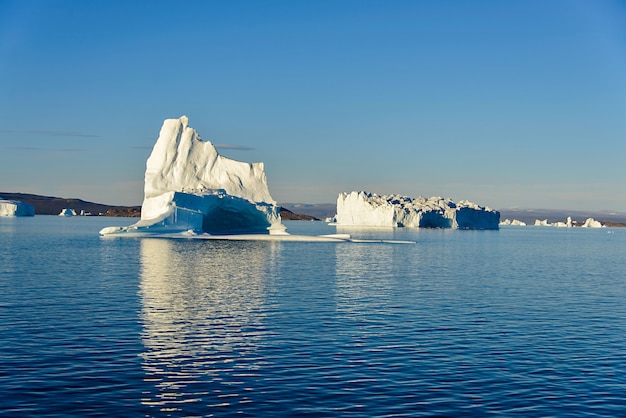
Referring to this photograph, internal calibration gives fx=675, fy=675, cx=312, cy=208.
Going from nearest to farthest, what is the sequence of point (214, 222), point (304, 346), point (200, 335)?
1. point (304, 346)
2. point (200, 335)
3. point (214, 222)

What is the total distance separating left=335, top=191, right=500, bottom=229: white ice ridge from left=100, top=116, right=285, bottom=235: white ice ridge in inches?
2199

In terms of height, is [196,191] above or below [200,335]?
→ above

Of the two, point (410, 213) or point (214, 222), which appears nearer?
point (214, 222)

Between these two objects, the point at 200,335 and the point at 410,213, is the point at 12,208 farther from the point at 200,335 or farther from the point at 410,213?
the point at 200,335

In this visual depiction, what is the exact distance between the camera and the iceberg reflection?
1083 cm

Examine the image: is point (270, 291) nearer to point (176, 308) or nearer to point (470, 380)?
point (176, 308)

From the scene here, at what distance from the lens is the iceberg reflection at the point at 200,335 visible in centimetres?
1083

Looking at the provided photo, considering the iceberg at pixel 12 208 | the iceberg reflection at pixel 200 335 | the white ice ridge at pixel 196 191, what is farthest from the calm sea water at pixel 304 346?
the iceberg at pixel 12 208

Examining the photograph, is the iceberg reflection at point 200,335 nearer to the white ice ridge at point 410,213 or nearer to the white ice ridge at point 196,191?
the white ice ridge at point 196,191

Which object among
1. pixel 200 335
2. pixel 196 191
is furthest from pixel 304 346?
pixel 196 191

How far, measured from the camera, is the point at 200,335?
15422 mm

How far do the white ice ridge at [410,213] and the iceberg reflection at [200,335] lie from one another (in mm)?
90909

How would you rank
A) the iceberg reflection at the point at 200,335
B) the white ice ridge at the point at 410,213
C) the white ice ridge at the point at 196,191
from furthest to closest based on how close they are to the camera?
the white ice ridge at the point at 410,213 < the white ice ridge at the point at 196,191 < the iceberg reflection at the point at 200,335

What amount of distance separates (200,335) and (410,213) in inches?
4239
